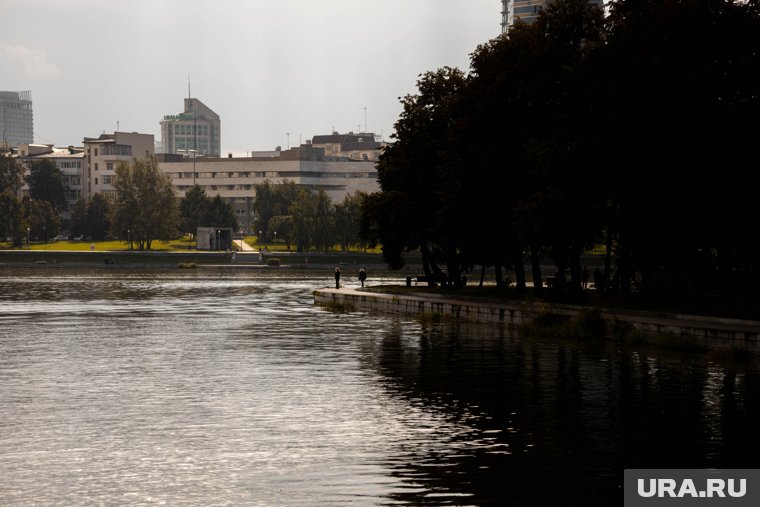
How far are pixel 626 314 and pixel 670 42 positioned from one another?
12.7 meters

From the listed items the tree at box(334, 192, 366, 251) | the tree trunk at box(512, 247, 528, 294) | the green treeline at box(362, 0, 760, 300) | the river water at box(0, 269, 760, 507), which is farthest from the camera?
the tree at box(334, 192, 366, 251)

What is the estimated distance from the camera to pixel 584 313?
5144 cm

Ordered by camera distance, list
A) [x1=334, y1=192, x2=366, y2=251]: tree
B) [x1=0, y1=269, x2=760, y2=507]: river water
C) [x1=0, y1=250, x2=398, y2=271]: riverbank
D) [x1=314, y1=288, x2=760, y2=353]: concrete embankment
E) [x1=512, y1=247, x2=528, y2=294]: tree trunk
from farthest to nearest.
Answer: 1. [x1=334, y1=192, x2=366, y2=251]: tree
2. [x1=0, y1=250, x2=398, y2=271]: riverbank
3. [x1=512, y1=247, x2=528, y2=294]: tree trunk
4. [x1=314, y1=288, x2=760, y2=353]: concrete embankment
5. [x1=0, y1=269, x2=760, y2=507]: river water

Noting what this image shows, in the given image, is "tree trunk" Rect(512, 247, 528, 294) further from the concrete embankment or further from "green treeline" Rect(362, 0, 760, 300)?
the concrete embankment

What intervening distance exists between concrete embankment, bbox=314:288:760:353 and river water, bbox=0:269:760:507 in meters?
1.76

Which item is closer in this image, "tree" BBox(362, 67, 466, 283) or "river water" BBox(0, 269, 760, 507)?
"river water" BBox(0, 269, 760, 507)

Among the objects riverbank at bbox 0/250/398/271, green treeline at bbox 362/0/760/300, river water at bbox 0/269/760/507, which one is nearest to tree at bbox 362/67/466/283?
green treeline at bbox 362/0/760/300

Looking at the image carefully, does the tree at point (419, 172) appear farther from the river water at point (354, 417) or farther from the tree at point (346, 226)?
the tree at point (346, 226)

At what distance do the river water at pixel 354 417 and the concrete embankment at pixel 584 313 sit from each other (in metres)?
1.76

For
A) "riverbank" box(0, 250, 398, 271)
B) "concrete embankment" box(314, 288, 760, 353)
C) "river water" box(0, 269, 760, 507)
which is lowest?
"river water" box(0, 269, 760, 507)

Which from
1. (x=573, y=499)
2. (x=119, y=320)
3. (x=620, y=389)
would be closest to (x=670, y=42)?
(x=620, y=389)

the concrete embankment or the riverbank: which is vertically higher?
the riverbank

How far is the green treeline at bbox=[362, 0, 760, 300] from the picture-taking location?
5212 cm

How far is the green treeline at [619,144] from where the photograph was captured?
52125mm
